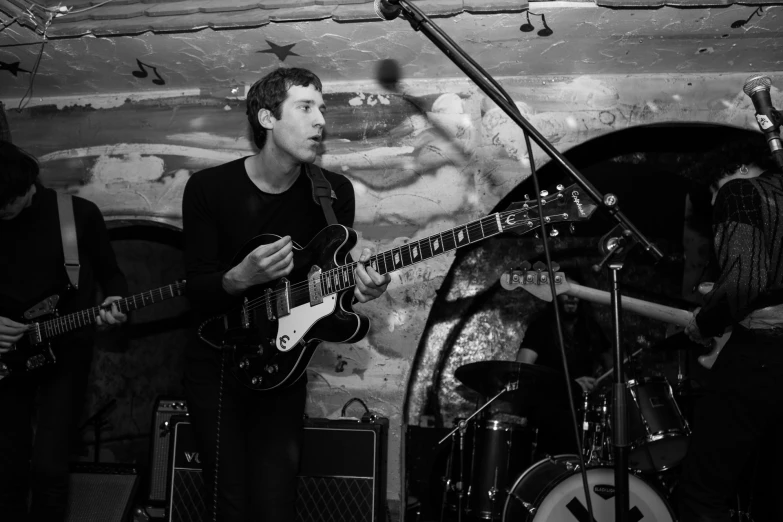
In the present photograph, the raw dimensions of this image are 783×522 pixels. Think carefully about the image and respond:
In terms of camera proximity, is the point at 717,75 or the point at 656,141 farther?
the point at 656,141

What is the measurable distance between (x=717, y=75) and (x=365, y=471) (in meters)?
2.95

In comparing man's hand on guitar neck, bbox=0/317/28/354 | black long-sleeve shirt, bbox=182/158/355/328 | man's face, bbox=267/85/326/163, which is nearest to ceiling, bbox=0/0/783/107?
man's face, bbox=267/85/326/163

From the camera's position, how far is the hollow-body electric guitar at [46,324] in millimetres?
3397

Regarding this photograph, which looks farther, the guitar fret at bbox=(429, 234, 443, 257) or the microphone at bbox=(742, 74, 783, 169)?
the guitar fret at bbox=(429, 234, 443, 257)

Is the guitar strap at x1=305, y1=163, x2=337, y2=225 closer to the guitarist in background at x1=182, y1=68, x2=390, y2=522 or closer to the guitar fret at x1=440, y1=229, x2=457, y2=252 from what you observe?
the guitarist in background at x1=182, y1=68, x2=390, y2=522

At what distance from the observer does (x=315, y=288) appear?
274cm

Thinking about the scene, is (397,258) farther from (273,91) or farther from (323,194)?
(273,91)

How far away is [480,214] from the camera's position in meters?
4.00

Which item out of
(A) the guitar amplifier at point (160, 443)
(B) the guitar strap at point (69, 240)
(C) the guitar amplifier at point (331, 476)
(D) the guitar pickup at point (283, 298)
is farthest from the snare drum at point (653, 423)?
(B) the guitar strap at point (69, 240)

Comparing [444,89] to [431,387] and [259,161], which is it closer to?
[259,161]

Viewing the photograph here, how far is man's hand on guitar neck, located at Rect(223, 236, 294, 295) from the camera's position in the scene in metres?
2.55

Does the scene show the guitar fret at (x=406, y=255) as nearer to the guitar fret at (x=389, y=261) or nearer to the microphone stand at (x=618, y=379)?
the guitar fret at (x=389, y=261)

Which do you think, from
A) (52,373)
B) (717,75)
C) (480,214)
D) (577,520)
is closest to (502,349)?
(480,214)

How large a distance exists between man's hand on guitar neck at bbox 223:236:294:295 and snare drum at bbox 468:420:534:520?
1828 mm
